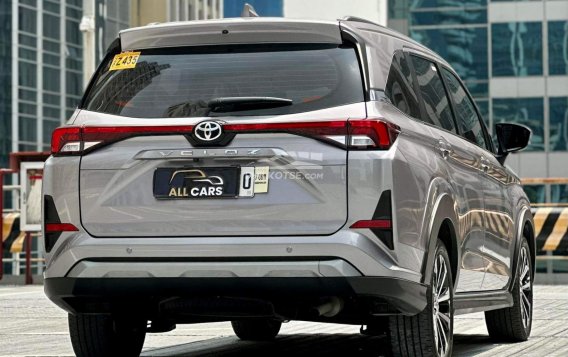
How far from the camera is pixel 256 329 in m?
10.1

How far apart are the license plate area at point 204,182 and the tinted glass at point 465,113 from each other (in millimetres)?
2370

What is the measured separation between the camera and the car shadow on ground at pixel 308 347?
9172 mm

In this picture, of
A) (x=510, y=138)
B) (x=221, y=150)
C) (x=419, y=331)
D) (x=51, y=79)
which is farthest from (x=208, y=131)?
(x=51, y=79)

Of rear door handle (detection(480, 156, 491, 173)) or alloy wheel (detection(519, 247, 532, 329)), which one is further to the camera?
alloy wheel (detection(519, 247, 532, 329))

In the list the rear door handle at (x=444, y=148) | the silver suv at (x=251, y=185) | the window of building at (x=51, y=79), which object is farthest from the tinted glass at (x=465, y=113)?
the window of building at (x=51, y=79)

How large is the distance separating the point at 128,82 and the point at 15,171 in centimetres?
1456

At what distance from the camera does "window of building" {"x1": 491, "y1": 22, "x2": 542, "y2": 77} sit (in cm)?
5341

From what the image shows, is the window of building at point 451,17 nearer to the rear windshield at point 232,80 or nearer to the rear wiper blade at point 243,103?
the rear windshield at point 232,80

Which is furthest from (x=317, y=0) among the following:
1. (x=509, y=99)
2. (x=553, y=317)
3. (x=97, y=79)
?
(x=97, y=79)

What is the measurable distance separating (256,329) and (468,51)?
4412 cm

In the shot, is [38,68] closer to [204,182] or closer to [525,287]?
[525,287]

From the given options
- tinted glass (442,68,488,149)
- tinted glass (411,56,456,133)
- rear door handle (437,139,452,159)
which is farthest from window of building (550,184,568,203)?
rear door handle (437,139,452,159)

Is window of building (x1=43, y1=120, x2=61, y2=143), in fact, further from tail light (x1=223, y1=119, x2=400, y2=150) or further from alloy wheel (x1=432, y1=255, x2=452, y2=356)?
tail light (x1=223, y1=119, x2=400, y2=150)

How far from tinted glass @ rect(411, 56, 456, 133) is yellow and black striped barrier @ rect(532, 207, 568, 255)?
12.0 meters
